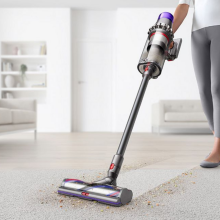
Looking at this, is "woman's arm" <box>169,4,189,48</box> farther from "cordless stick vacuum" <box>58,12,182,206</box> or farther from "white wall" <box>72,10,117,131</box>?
"white wall" <box>72,10,117,131</box>

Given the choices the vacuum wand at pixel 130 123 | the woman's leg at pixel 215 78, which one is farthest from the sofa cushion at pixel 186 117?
the vacuum wand at pixel 130 123

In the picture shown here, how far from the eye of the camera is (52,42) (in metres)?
6.09

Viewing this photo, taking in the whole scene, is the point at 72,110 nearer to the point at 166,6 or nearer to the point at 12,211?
the point at 166,6

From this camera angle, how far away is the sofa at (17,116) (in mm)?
3074

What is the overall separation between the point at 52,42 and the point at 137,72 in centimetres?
188

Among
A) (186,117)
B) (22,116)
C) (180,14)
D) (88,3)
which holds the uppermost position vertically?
(88,3)

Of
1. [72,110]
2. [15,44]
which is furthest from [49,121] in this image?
[15,44]

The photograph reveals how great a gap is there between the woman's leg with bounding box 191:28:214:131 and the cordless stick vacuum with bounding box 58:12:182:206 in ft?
2.28

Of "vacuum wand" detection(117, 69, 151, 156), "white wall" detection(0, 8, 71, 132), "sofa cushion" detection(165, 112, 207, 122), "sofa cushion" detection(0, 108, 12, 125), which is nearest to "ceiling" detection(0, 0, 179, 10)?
"white wall" detection(0, 8, 71, 132)

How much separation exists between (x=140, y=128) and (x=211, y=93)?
4388 millimetres

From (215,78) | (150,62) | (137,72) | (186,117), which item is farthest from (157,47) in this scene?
(137,72)

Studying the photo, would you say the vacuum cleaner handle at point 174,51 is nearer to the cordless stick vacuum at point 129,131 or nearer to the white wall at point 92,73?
the cordless stick vacuum at point 129,131

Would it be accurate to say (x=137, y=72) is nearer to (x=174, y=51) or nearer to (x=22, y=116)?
(x=22, y=116)

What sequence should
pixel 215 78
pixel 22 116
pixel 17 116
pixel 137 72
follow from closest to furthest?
pixel 215 78, pixel 17 116, pixel 22 116, pixel 137 72
